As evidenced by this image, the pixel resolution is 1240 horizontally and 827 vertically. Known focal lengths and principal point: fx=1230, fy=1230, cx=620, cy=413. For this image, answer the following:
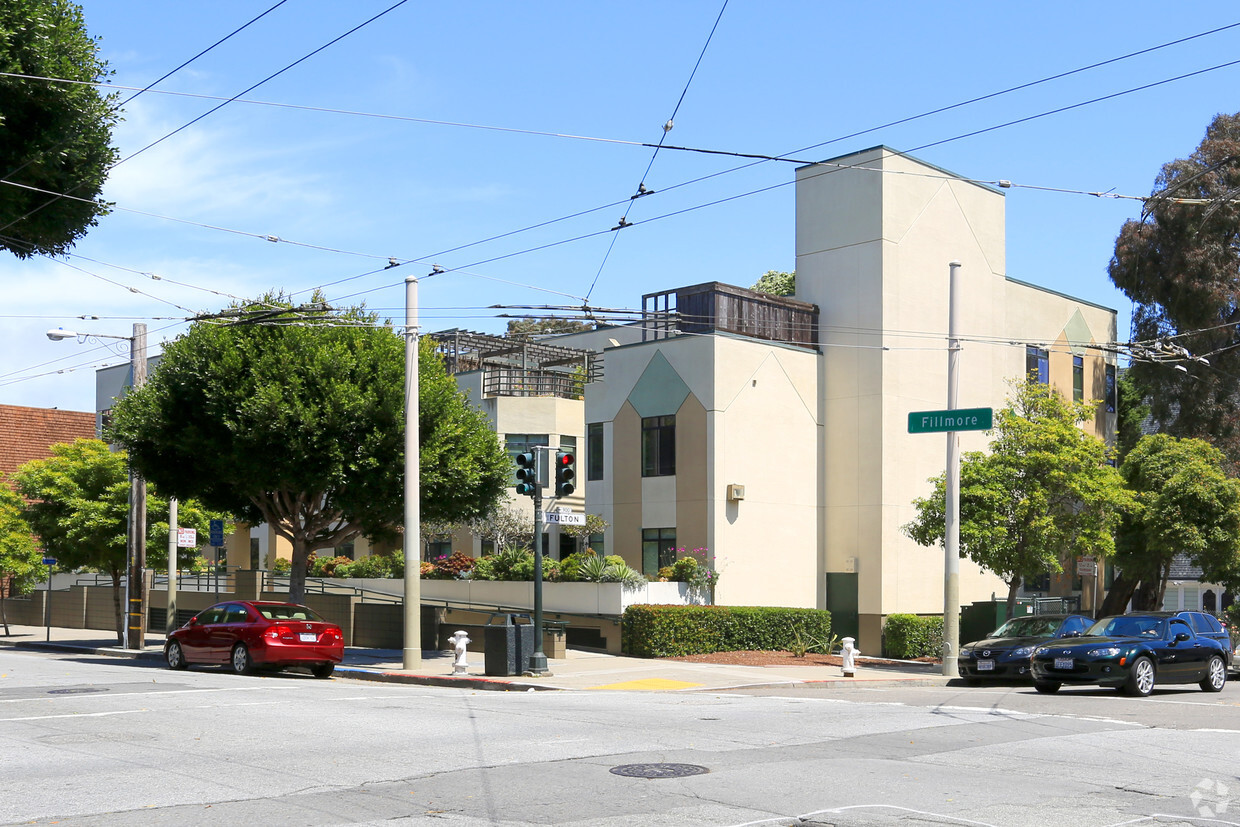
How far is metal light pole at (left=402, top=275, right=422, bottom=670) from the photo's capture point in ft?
77.8

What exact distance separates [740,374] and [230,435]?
1312cm

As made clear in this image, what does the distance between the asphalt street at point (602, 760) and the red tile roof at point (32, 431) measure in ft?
137

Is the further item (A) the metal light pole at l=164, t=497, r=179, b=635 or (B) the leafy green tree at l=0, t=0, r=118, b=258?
(A) the metal light pole at l=164, t=497, r=179, b=635

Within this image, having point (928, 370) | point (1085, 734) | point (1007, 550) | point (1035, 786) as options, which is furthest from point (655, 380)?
point (1035, 786)

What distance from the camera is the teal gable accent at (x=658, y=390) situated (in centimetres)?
3250

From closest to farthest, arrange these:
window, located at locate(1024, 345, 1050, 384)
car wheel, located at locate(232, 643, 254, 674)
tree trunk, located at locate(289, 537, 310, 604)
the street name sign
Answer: car wheel, located at locate(232, 643, 254, 674), the street name sign, tree trunk, located at locate(289, 537, 310, 604), window, located at locate(1024, 345, 1050, 384)

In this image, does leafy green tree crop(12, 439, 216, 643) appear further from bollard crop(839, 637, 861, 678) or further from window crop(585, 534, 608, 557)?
bollard crop(839, 637, 861, 678)

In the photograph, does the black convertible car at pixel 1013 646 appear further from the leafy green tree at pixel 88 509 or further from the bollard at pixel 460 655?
the leafy green tree at pixel 88 509

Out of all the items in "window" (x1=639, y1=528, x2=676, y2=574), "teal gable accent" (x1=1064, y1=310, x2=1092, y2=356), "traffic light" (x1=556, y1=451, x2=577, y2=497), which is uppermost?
"teal gable accent" (x1=1064, y1=310, x2=1092, y2=356)

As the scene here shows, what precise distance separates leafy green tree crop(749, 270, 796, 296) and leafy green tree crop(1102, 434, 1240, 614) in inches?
957

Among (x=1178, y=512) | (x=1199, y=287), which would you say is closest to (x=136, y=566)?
(x=1178, y=512)

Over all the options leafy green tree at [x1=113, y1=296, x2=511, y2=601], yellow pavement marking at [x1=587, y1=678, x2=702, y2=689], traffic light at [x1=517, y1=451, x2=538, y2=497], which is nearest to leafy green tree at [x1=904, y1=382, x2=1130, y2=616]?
yellow pavement marking at [x1=587, y1=678, x2=702, y2=689]

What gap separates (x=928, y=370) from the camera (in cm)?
3491

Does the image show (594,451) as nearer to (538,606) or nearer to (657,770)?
(538,606)
